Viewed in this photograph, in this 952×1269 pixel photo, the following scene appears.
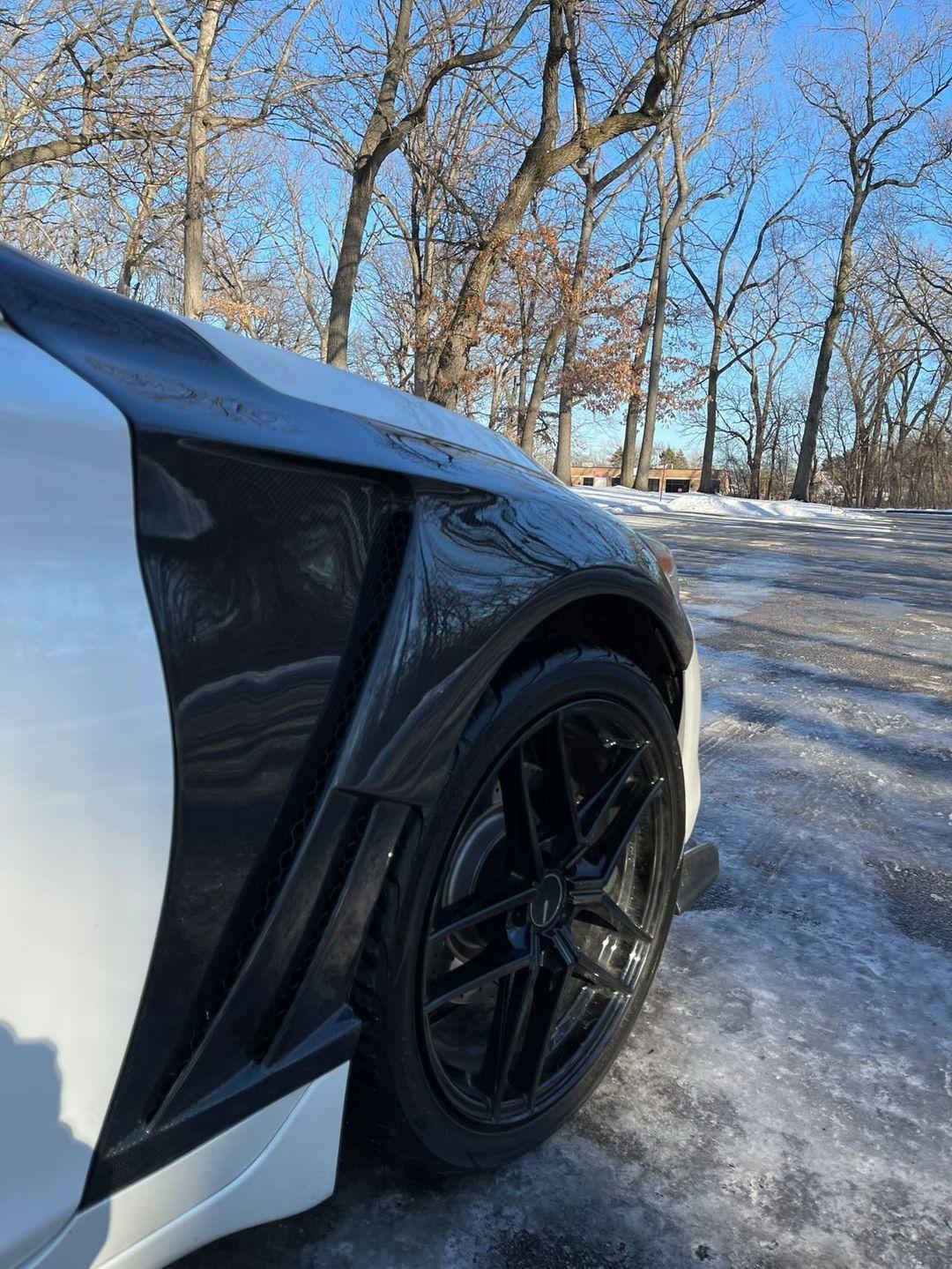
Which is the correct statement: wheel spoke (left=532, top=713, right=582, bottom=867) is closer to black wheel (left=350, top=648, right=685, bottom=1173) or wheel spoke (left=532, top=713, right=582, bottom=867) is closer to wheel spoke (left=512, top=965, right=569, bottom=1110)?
black wheel (left=350, top=648, right=685, bottom=1173)

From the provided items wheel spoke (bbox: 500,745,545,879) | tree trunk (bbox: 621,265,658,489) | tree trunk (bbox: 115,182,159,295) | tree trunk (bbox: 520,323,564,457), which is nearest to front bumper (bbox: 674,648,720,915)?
wheel spoke (bbox: 500,745,545,879)

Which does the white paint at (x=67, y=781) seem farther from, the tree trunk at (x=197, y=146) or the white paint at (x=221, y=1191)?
the tree trunk at (x=197, y=146)

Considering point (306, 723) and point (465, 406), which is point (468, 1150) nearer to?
point (306, 723)

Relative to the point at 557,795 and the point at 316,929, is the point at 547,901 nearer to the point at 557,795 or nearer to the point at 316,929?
the point at 557,795

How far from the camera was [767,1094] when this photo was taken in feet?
5.99

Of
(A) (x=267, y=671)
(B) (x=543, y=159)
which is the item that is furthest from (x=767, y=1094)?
(B) (x=543, y=159)

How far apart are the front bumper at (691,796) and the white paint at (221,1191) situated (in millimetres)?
998

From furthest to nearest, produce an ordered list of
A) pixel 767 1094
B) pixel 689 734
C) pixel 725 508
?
pixel 725 508
pixel 689 734
pixel 767 1094

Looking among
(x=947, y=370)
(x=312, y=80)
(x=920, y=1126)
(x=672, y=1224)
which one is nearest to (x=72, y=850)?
(x=672, y=1224)

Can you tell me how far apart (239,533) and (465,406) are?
1090 inches

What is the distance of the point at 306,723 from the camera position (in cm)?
116

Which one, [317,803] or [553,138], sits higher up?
[553,138]

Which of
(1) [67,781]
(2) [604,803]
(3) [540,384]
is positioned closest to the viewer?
(1) [67,781]

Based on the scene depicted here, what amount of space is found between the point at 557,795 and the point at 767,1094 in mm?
787
